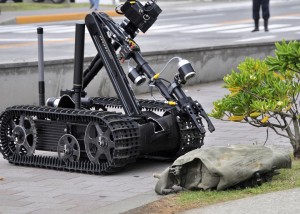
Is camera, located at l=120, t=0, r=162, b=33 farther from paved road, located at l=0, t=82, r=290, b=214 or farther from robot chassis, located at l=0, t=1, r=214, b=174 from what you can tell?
paved road, located at l=0, t=82, r=290, b=214

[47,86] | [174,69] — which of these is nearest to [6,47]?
[174,69]

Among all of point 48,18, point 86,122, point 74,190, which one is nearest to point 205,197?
point 74,190

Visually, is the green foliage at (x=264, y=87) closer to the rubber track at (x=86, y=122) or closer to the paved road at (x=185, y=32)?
the rubber track at (x=86, y=122)

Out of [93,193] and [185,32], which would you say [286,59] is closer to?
[93,193]

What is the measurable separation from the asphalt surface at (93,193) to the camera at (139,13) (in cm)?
146

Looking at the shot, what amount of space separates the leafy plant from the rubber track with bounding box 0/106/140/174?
0.87 m

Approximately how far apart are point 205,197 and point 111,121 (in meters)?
1.68

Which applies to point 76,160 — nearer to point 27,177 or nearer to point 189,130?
point 27,177

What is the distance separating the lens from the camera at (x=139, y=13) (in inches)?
Answer: 396

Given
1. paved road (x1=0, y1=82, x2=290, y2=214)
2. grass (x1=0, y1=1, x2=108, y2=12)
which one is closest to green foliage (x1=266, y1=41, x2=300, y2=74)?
paved road (x1=0, y1=82, x2=290, y2=214)

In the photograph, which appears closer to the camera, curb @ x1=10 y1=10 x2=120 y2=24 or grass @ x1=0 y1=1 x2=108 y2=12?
curb @ x1=10 y1=10 x2=120 y2=24

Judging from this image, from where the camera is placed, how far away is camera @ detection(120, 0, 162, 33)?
33.0ft

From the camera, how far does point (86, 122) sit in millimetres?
9773

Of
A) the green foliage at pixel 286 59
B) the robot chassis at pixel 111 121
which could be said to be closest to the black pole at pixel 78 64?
the robot chassis at pixel 111 121
